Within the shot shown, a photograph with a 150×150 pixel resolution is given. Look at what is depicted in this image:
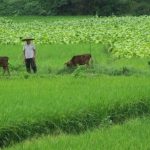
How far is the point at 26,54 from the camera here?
18.7m

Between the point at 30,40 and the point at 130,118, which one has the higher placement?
the point at 30,40

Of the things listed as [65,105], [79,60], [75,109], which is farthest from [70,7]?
[75,109]

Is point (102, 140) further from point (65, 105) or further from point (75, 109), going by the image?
point (65, 105)

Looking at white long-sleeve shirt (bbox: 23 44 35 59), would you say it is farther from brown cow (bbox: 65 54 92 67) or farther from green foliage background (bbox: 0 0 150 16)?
green foliage background (bbox: 0 0 150 16)

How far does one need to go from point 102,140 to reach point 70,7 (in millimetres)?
46162

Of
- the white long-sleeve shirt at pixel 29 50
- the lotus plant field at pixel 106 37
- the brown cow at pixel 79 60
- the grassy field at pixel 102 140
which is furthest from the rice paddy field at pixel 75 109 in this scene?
the lotus plant field at pixel 106 37

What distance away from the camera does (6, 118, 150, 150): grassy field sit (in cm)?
962

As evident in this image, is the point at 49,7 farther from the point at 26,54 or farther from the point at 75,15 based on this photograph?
the point at 26,54

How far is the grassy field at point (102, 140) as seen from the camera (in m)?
9.62

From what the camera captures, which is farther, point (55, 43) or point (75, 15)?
point (75, 15)

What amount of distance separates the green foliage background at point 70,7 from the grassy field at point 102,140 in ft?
142

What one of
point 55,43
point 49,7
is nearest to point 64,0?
point 49,7

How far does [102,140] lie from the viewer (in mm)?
10102

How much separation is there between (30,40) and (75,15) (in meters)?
36.4
